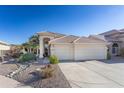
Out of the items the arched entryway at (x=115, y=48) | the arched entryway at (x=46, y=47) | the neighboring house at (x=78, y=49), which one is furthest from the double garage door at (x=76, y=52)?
the arched entryway at (x=115, y=48)

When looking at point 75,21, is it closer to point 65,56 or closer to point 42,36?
point 65,56

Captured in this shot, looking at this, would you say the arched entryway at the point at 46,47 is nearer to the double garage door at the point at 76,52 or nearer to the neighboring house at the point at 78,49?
the neighboring house at the point at 78,49

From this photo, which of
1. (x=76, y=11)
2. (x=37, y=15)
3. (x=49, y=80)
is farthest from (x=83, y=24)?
(x=49, y=80)

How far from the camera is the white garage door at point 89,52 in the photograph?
59.7 ft

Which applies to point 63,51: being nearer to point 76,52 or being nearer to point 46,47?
point 76,52

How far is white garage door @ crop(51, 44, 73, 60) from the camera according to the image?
710 inches

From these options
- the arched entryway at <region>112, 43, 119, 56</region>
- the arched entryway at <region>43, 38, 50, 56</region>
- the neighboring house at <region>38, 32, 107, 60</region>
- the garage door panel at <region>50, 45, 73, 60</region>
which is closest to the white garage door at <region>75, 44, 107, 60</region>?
the neighboring house at <region>38, 32, 107, 60</region>

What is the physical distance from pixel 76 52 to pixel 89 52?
5.51 feet

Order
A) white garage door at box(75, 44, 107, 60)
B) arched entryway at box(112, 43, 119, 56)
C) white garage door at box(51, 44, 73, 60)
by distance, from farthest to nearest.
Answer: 1. arched entryway at box(112, 43, 119, 56)
2. white garage door at box(75, 44, 107, 60)
3. white garage door at box(51, 44, 73, 60)

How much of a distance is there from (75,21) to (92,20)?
82.8 inches

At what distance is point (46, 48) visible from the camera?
23109 millimetres

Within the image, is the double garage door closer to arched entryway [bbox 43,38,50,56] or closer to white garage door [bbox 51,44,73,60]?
white garage door [bbox 51,44,73,60]

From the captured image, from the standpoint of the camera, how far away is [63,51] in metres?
18.1
